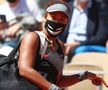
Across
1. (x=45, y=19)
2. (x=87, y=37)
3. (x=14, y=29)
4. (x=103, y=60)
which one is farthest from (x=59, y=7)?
(x=87, y=37)

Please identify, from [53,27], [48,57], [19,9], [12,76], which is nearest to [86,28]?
[19,9]

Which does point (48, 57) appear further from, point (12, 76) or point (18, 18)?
point (18, 18)

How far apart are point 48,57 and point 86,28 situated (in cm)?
367

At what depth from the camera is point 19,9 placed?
6426mm

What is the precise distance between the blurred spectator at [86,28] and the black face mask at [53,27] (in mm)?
3231

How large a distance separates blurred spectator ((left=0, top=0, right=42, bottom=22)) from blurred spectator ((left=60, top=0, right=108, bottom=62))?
2.46ft

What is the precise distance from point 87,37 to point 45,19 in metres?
3.47

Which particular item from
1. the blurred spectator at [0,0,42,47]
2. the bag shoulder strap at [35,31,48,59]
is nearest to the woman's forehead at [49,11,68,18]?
the bag shoulder strap at [35,31,48,59]

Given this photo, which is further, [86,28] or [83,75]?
→ [86,28]

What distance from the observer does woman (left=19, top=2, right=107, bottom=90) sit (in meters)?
3.25

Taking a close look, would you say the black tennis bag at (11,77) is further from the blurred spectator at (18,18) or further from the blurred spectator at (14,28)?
the blurred spectator at (14,28)

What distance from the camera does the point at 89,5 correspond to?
Answer: 23.7 ft

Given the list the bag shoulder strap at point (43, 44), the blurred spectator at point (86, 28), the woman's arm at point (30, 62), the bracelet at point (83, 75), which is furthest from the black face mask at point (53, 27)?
the blurred spectator at point (86, 28)

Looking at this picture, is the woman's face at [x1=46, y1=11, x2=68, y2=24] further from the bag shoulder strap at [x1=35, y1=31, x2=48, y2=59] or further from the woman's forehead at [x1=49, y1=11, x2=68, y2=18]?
the bag shoulder strap at [x1=35, y1=31, x2=48, y2=59]
